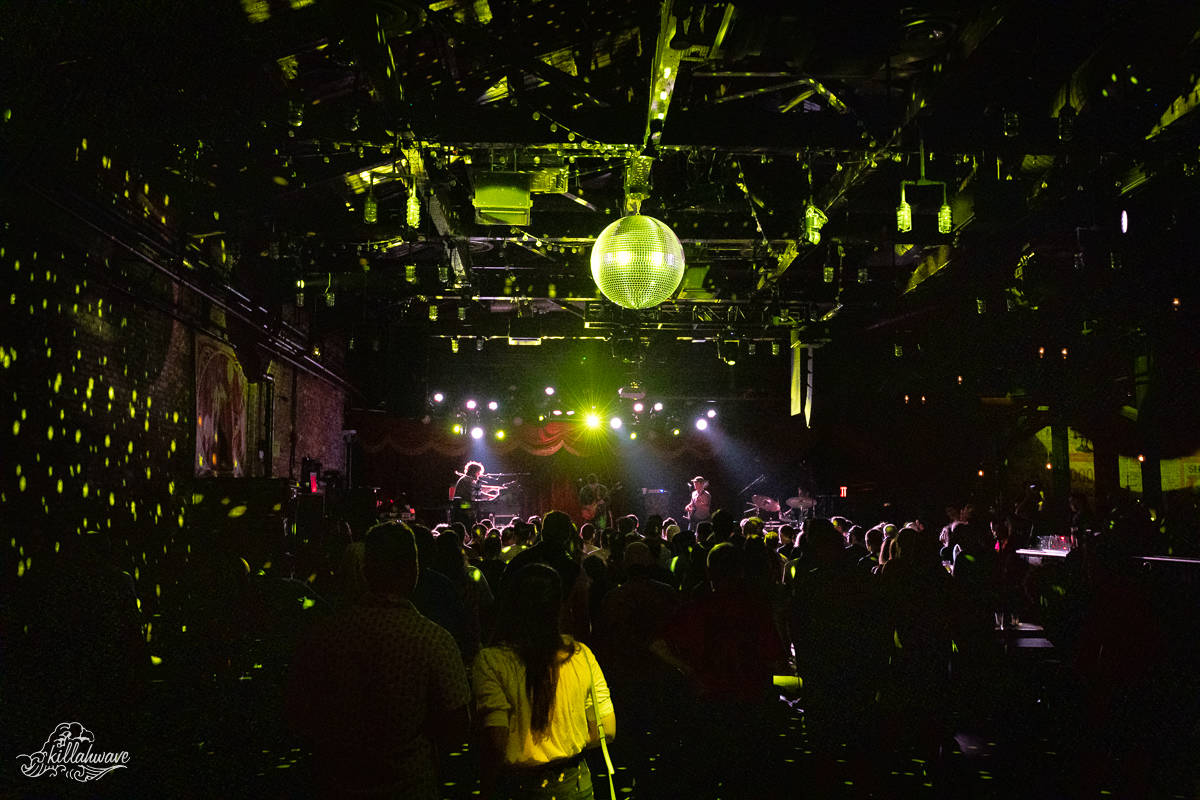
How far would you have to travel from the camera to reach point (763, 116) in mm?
5094

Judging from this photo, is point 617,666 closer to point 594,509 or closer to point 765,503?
point 765,503

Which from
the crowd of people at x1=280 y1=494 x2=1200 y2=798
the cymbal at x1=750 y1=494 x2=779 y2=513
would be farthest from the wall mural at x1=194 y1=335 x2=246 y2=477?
the cymbal at x1=750 y1=494 x2=779 y2=513

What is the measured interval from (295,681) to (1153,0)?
18.5 feet

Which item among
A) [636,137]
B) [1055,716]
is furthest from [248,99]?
[1055,716]

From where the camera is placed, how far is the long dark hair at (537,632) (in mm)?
2348

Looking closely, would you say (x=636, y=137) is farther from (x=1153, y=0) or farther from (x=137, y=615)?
(x=137, y=615)

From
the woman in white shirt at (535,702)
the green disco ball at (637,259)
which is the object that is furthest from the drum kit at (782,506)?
the woman in white shirt at (535,702)

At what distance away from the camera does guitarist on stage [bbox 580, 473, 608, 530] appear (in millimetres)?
16234

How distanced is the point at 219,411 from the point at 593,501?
32.3 feet

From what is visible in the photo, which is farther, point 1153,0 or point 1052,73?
point 1052,73

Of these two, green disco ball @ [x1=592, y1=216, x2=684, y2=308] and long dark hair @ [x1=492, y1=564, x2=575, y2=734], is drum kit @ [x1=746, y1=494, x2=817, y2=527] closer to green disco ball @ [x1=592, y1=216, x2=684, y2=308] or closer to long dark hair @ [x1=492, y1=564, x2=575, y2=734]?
green disco ball @ [x1=592, y1=216, x2=684, y2=308]

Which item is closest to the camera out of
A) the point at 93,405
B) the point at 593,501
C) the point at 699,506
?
the point at 93,405

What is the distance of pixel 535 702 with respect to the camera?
2.34m

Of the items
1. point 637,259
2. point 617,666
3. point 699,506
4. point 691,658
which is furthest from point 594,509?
point 691,658
